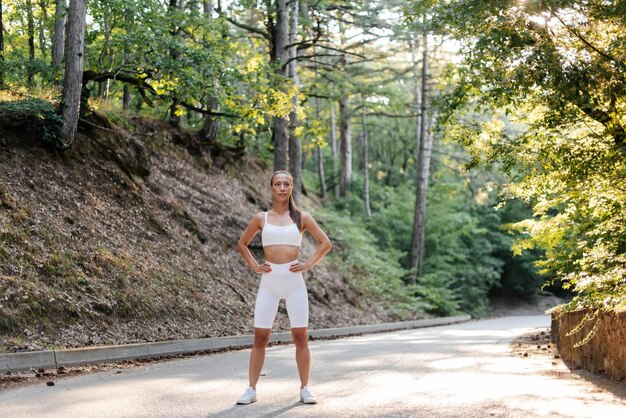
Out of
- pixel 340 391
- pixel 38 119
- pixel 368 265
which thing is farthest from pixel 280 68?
pixel 340 391

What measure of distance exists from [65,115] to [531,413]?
1309 cm

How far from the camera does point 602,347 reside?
32.0 feet

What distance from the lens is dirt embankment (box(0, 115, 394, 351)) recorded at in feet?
41.1

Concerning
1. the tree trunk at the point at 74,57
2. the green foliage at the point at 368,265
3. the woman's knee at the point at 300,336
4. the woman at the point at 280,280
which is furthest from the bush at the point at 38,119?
the green foliage at the point at 368,265

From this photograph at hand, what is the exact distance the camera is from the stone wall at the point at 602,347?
29.1 feet

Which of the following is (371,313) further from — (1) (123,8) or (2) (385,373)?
(2) (385,373)

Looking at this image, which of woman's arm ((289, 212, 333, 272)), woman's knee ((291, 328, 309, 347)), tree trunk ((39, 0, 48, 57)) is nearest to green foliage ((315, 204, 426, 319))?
tree trunk ((39, 0, 48, 57))

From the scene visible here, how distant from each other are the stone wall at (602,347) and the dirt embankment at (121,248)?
22.7ft

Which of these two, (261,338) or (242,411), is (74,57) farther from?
(242,411)

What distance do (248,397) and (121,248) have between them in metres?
9.88

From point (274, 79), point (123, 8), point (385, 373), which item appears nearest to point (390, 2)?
point (274, 79)

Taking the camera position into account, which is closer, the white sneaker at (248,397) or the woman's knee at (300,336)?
the white sneaker at (248,397)

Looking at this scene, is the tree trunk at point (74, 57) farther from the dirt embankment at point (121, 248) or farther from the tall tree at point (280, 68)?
the tall tree at point (280, 68)

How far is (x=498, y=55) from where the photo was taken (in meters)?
12.1
